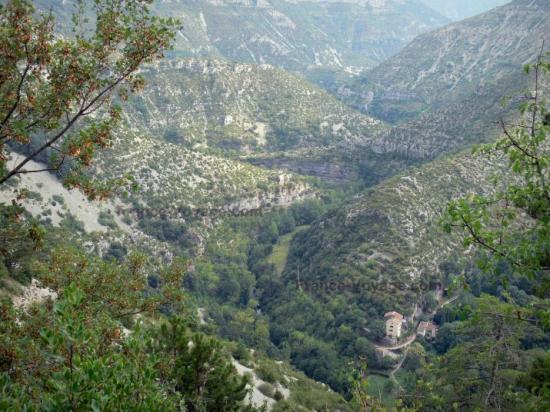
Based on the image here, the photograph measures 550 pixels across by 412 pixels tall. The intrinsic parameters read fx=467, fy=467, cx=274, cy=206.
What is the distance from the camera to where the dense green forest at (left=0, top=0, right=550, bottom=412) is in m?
8.25

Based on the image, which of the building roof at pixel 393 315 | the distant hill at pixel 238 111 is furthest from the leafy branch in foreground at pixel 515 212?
the distant hill at pixel 238 111

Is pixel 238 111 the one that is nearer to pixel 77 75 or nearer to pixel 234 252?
pixel 234 252

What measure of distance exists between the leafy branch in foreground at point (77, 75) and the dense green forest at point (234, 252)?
46 millimetres

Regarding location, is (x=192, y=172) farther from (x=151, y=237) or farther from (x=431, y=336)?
(x=431, y=336)

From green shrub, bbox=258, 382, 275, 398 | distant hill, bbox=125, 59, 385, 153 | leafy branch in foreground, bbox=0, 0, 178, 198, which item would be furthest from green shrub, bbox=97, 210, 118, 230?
leafy branch in foreground, bbox=0, 0, 178, 198

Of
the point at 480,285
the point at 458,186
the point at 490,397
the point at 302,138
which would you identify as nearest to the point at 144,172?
the point at 458,186

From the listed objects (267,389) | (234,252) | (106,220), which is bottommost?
(106,220)

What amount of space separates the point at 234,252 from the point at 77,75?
81.8 m

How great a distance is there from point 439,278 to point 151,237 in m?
49.8

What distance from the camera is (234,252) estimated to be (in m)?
90.6

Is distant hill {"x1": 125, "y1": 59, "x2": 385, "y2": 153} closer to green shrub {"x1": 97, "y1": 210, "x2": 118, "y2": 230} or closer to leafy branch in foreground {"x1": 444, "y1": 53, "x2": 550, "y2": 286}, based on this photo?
green shrub {"x1": 97, "y1": 210, "x2": 118, "y2": 230}

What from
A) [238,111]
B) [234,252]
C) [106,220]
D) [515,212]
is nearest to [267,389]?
[515,212]

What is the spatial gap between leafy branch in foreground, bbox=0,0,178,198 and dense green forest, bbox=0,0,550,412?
0.15 feet

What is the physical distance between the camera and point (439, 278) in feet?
200
